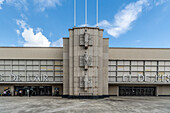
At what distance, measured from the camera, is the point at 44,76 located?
20703 millimetres

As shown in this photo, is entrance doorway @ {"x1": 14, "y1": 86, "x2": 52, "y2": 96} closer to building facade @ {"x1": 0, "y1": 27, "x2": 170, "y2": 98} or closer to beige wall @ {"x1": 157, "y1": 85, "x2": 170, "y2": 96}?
building facade @ {"x1": 0, "y1": 27, "x2": 170, "y2": 98}

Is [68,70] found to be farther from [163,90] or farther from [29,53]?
[163,90]

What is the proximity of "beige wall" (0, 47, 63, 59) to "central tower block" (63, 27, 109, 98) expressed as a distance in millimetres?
5127

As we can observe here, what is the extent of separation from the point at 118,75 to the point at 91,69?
7.79m

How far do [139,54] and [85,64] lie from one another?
45.6ft

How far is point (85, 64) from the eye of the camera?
57.9 feet

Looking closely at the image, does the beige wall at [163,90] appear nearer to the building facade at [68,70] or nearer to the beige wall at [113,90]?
the building facade at [68,70]

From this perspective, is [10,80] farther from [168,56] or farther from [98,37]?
[168,56]

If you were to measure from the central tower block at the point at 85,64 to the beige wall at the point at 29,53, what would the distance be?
5127 millimetres

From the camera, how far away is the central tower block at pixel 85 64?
17.8 meters

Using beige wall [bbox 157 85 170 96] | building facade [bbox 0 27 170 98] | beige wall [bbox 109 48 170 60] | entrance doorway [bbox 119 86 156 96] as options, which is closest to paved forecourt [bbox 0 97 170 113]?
building facade [bbox 0 27 170 98]

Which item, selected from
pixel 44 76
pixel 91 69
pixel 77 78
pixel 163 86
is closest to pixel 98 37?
pixel 91 69

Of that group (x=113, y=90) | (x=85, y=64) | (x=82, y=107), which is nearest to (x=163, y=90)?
(x=113, y=90)

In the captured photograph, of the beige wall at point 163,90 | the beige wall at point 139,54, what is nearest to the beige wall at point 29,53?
the beige wall at point 139,54
